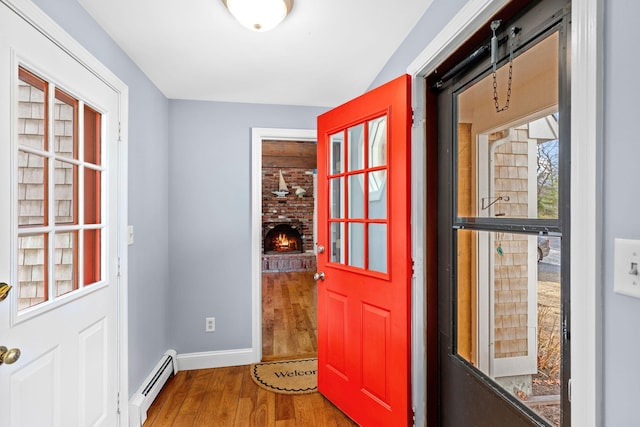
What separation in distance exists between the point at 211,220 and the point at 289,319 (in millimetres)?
1863

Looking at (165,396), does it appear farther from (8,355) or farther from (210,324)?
(8,355)

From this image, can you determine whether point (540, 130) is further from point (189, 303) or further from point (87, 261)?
point (189, 303)

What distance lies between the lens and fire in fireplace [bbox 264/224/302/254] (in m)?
7.75

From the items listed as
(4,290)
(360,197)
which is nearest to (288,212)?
(360,197)

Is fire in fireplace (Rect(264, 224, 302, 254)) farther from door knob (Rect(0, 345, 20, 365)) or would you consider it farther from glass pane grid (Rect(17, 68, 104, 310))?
door knob (Rect(0, 345, 20, 365))

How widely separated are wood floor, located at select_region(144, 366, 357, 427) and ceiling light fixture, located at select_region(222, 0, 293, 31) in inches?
89.9

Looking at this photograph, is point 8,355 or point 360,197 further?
point 360,197

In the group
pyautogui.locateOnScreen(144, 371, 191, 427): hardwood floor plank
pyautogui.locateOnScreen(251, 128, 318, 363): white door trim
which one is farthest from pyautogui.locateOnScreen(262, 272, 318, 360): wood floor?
pyautogui.locateOnScreen(144, 371, 191, 427): hardwood floor plank

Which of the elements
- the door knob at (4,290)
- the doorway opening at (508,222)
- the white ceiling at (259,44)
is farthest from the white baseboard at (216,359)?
the white ceiling at (259,44)

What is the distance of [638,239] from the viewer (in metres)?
0.62

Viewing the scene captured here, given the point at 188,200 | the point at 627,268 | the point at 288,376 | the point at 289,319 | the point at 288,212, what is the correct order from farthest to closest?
the point at 288,212
the point at 289,319
the point at 188,200
the point at 288,376
the point at 627,268

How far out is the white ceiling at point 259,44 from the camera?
1.50 m

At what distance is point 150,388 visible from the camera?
7.02ft

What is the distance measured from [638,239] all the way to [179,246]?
2.73 metres
